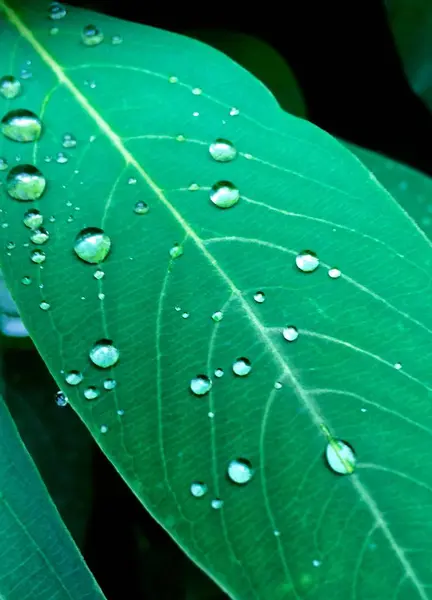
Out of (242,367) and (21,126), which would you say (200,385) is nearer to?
(242,367)

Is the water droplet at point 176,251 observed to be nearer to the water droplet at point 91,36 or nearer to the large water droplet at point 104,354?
the large water droplet at point 104,354

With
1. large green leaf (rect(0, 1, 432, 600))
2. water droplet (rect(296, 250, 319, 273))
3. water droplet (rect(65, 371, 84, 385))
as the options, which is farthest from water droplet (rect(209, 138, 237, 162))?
water droplet (rect(65, 371, 84, 385))

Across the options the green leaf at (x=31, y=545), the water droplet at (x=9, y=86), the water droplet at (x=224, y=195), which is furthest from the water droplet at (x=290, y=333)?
the water droplet at (x=9, y=86)

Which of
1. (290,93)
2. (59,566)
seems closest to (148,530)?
(59,566)

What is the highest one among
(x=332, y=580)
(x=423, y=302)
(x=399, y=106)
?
(x=399, y=106)

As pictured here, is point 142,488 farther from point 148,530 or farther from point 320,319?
point 148,530

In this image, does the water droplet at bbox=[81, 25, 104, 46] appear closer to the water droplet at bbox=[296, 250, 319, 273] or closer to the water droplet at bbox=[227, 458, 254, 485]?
the water droplet at bbox=[296, 250, 319, 273]
